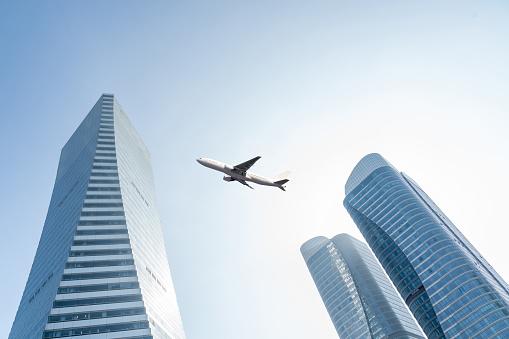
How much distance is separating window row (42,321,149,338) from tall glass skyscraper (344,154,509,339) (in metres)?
119

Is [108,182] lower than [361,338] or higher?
higher

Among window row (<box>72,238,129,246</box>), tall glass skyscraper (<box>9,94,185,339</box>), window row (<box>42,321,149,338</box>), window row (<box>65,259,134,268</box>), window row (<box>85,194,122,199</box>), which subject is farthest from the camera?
window row (<box>85,194,122,199</box>)

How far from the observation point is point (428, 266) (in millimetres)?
150375

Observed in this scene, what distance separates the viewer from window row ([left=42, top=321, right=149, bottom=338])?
81925mm

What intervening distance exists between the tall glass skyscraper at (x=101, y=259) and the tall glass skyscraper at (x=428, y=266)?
10574 cm

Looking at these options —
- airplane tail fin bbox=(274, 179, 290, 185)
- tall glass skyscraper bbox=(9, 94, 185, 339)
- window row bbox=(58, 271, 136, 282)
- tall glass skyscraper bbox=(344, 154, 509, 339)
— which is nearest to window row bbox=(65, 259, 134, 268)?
tall glass skyscraper bbox=(9, 94, 185, 339)

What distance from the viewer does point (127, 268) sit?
10156cm

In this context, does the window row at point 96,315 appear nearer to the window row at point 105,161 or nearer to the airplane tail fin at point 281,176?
the airplane tail fin at point 281,176

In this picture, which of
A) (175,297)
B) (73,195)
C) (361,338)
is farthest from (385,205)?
(73,195)

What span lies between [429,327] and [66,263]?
14460 cm

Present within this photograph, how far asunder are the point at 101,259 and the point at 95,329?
72.5ft

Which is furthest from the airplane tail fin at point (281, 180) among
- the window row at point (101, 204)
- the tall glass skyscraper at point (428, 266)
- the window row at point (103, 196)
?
the tall glass skyscraper at point (428, 266)

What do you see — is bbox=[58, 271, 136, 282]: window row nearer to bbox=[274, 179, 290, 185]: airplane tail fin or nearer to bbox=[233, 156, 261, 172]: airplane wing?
bbox=[233, 156, 261, 172]: airplane wing

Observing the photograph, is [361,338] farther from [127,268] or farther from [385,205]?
[127,268]
